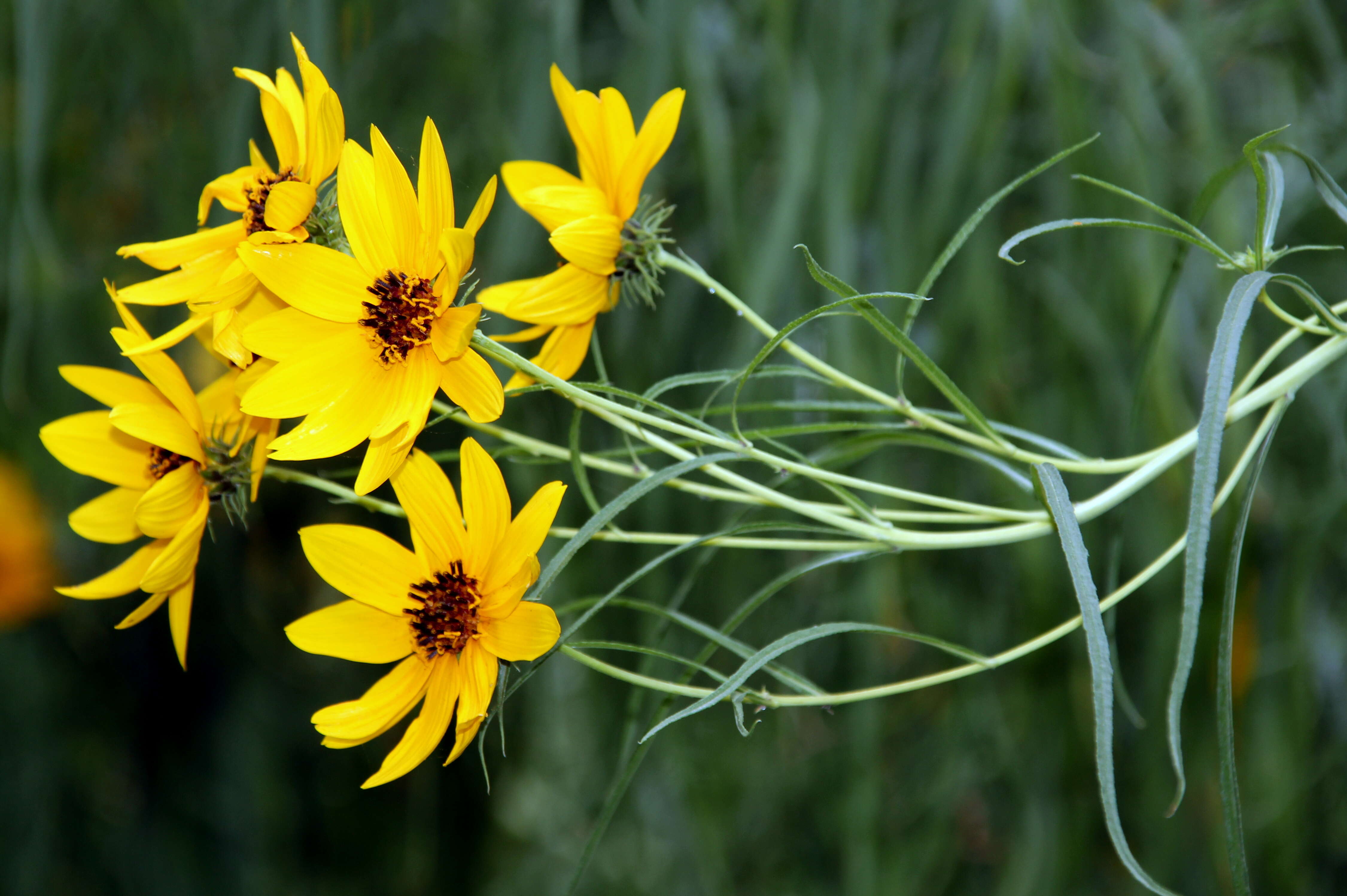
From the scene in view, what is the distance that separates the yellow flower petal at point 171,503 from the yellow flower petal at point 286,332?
0.06 meters

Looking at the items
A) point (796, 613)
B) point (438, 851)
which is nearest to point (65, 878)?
point (438, 851)

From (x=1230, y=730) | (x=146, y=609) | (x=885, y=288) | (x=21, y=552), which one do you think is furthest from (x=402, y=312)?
(x=21, y=552)

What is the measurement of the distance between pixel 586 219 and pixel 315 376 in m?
0.08

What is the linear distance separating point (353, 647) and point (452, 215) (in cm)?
11

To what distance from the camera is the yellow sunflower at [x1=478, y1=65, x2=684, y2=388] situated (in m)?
0.25

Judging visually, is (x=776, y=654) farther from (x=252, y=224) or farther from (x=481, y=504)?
(x=252, y=224)

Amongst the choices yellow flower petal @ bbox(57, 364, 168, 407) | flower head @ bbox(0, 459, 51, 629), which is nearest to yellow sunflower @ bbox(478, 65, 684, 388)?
yellow flower petal @ bbox(57, 364, 168, 407)

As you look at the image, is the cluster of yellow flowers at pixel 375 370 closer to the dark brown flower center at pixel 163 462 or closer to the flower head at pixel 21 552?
the dark brown flower center at pixel 163 462

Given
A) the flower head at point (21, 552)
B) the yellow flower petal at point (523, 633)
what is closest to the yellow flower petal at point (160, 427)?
the yellow flower petal at point (523, 633)

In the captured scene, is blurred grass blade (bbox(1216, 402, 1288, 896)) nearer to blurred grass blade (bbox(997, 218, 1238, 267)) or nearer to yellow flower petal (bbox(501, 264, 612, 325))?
blurred grass blade (bbox(997, 218, 1238, 267))

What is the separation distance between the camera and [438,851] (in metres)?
0.93

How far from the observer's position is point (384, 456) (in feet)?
0.68

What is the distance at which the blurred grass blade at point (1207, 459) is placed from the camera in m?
0.18

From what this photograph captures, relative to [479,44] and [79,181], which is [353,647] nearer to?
[479,44]
